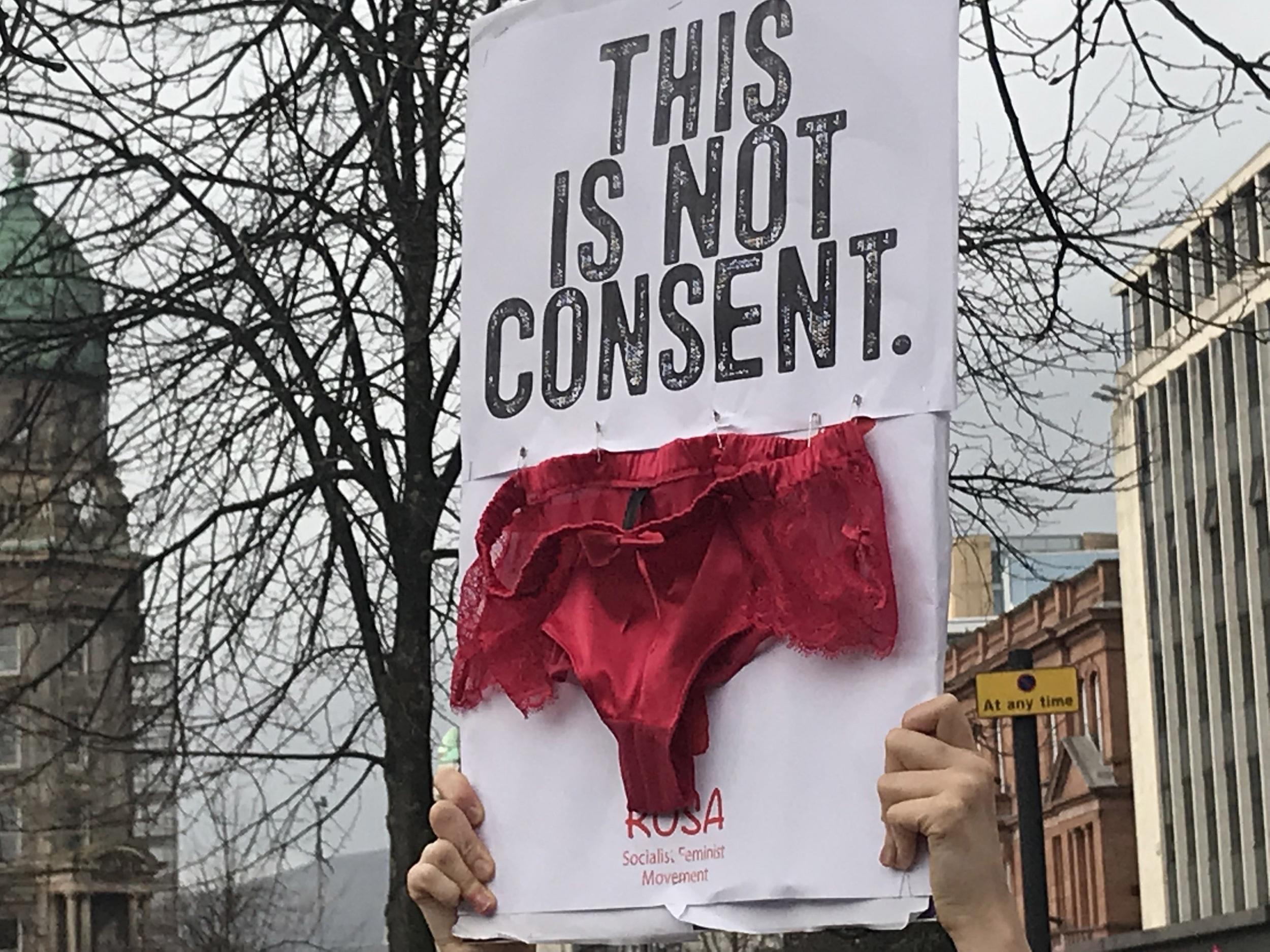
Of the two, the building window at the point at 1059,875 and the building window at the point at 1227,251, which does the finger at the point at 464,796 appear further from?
the building window at the point at 1059,875

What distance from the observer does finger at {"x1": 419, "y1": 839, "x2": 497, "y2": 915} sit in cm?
266

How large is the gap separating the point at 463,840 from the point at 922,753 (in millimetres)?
671

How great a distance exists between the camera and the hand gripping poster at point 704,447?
7.96 feet

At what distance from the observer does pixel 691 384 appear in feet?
8.65

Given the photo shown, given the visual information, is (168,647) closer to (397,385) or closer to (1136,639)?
(397,385)

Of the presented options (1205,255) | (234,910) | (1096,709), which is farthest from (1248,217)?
(1096,709)

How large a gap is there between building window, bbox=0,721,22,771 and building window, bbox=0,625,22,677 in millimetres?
293

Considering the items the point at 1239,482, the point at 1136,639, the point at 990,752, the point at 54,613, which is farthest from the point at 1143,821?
the point at 54,613

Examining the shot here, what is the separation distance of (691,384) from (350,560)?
18.1 ft

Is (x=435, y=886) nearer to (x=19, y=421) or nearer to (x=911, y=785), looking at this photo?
(x=911, y=785)

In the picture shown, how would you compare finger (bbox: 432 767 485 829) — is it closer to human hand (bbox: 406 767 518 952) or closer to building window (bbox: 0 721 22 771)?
human hand (bbox: 406 767 518 952)

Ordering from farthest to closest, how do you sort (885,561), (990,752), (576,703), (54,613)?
(990,752) < (54,613) < (576,703) < (885,561)

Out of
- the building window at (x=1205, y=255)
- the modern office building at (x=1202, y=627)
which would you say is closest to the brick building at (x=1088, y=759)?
the modern office building at (x=1202, y=627)

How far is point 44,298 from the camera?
27.2 feet
